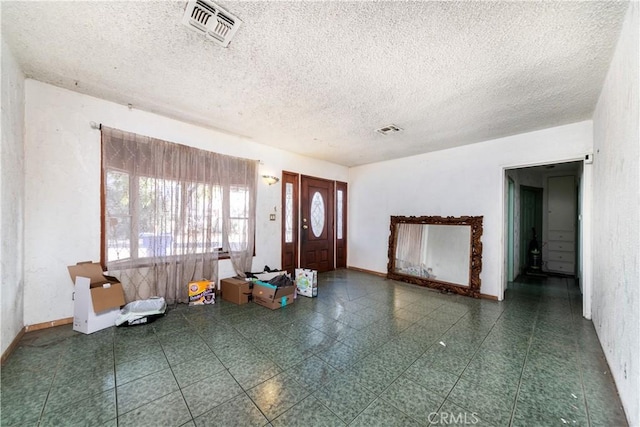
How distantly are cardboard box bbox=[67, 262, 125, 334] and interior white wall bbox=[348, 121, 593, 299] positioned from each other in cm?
447

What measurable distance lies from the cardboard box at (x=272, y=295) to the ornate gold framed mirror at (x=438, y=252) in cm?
251

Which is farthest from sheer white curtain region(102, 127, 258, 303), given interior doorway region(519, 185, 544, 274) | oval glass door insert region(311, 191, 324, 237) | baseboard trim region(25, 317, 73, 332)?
interior doorway region(519, 185, 544, 274)

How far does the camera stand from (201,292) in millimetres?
3438

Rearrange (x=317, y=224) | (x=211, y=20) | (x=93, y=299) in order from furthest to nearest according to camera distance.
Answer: (x=317, y=224), (x=93, y=299), (x=211, y=20)

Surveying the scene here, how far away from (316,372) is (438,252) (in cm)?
347

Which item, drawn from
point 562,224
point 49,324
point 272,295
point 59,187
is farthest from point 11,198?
point 562,224

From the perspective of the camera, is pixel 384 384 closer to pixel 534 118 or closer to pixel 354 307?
pixel 354 307

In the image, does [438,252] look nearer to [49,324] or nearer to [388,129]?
[388,129]

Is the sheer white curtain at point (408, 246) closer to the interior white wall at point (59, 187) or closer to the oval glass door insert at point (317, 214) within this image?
→ the oval glass door insert at point (317, 214)

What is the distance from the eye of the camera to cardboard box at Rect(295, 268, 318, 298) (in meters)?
3.81

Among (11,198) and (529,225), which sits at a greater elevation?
(11,198)

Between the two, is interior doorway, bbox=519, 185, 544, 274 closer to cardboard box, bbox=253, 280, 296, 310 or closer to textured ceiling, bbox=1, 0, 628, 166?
textured ceiling, bbox=1, 0, 628, 166

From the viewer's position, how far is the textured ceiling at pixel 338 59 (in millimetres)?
1621

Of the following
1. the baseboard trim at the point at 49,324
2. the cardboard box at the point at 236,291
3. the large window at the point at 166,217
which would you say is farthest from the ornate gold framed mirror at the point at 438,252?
the baseboard trim at the point at 49,324
